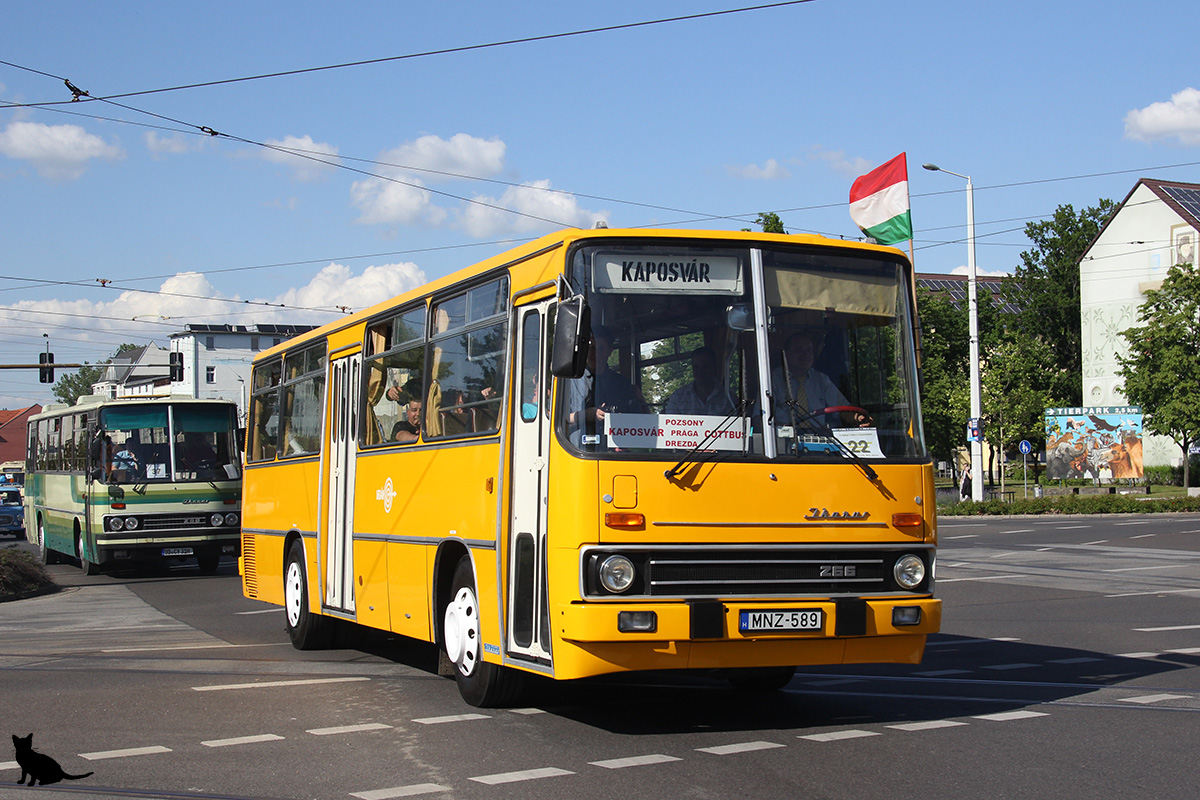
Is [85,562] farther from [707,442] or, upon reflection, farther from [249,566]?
[707,442]

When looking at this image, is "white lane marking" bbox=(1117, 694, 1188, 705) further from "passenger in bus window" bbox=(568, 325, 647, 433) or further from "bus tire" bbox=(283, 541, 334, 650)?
"bus tire" bbox=(283, 541, 334, 650)

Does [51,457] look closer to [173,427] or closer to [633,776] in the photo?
[173,427]

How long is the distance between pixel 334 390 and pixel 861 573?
20.4 feet

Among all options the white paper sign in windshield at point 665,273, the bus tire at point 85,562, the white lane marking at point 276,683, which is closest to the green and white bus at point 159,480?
the bus tire at point 85,562

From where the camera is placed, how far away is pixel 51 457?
28.2m

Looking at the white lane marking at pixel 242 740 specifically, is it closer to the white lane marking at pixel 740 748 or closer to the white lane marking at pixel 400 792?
the white lane marking at pixel 400 792

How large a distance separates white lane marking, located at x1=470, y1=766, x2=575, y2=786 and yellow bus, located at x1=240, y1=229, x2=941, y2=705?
0.76 metres

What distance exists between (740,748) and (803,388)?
217 centimetres

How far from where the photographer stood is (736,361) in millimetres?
8148

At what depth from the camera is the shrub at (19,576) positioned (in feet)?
66.8

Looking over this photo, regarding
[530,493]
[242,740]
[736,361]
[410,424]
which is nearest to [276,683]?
[410,424]

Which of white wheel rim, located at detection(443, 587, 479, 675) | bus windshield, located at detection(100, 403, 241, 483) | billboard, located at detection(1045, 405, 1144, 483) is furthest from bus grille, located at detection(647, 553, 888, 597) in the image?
A: billboard, located at detection(1045, 405, 1144, 483)

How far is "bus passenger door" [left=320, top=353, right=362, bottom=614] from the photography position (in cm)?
1211

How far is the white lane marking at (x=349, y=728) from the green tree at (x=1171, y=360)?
160 ft
